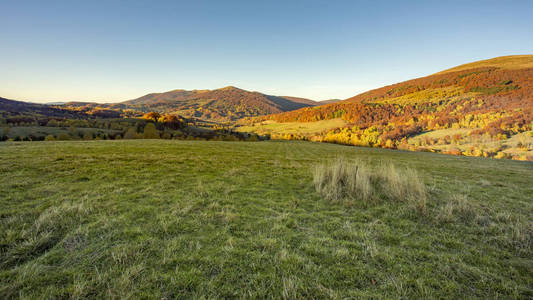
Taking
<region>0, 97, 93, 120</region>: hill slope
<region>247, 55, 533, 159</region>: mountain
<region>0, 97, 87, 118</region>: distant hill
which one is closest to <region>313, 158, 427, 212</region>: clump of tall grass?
<region>247, 55, 533, 159</region>: mountain

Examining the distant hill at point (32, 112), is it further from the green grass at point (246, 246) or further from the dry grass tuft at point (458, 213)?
the dry grass tuft at point (458, 213)

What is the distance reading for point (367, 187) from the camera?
5.67 m

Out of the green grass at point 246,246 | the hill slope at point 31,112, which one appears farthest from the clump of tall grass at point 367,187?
the hill slope at point 31,112

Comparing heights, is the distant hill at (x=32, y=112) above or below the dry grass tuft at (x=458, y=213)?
above

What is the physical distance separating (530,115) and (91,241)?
100002 millimetres

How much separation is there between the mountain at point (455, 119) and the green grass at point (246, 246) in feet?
195

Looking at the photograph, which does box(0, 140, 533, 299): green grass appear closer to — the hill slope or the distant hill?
the hill slope

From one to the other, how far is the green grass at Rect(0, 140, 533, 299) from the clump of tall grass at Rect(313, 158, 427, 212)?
0.33 m

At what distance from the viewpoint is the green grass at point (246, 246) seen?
214 centimetres

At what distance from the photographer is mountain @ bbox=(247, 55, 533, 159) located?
165ft

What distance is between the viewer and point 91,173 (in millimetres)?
7129

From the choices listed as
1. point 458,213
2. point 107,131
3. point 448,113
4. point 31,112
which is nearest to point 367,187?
point 458,213

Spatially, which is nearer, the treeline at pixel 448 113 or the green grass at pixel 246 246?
the green grass at pixel 246 246

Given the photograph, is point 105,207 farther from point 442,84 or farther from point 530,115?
point 442,84
